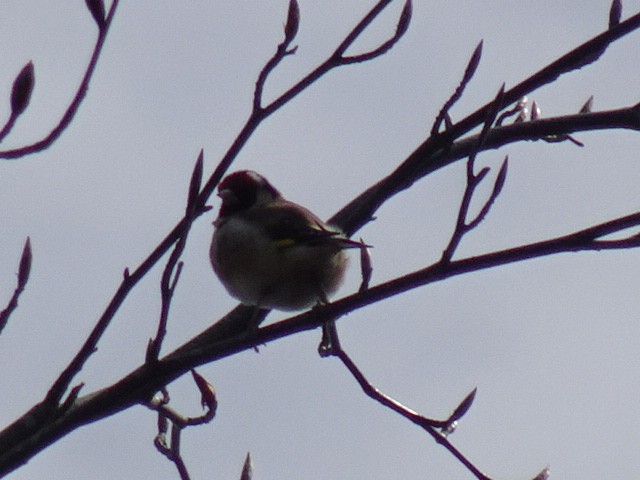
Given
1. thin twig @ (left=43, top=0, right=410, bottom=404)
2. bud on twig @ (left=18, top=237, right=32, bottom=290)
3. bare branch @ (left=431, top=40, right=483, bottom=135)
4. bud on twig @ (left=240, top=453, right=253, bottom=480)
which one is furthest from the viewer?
bud on twig @ (left=240, top=453, right=253, bottom=480)

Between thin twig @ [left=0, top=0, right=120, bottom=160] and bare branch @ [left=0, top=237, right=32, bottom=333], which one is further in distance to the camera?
bare branch @ [left=0, top=237, right=32, bottom=333]

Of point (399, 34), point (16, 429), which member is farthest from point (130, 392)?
point (399, 34)

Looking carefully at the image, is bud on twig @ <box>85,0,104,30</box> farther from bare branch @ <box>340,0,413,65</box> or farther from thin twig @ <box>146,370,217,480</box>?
thin twig @ <box>146,370,217,480</box>

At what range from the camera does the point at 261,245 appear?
217 inches

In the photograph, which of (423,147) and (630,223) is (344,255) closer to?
(423,147)

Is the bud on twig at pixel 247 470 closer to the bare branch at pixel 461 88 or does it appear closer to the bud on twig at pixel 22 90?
the bare branch at pixel 461 88

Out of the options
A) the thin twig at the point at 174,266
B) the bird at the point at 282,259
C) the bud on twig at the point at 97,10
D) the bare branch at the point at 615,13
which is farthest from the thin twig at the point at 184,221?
the bird at the point at 282,259

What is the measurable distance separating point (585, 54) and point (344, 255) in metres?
2.55

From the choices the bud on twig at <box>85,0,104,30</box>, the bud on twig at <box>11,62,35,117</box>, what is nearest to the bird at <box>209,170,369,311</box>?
the bud on twig at <box>11,62,35,117</box>

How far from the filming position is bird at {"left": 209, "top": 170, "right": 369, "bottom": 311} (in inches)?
209

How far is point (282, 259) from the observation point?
5.41 meters

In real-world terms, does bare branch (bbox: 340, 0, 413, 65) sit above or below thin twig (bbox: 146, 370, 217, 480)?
above

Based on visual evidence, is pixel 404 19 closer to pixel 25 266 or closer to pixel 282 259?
pixel 25 266

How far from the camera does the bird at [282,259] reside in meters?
5.30
